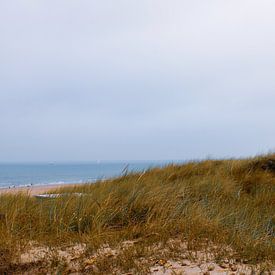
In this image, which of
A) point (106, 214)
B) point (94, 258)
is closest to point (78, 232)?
point (106, 214)

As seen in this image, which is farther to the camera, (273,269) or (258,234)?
(258,234)

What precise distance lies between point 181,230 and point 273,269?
1.34m

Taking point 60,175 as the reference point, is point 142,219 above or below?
above

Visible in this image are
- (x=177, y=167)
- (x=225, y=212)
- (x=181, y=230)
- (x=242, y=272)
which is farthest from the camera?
(x=177, y=167)

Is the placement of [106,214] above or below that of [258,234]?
above

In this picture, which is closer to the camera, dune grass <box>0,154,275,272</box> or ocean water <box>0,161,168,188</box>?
dune grass <box>0,154,275,272</box>

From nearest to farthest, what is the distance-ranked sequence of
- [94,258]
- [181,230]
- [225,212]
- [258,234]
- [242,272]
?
[242,272], [94,258], [181,230], [258,234], [225,212]

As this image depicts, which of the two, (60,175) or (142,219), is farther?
(60,175)

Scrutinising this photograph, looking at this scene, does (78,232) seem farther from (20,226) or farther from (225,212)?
(225,212)

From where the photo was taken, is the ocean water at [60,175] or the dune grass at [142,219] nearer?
the dune grass at [142,219]

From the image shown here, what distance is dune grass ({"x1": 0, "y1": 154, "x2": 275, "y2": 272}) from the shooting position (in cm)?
462

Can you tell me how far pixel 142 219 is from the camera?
18.8 ft

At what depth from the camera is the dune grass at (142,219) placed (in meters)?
4.62

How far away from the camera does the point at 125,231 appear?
5004mm
